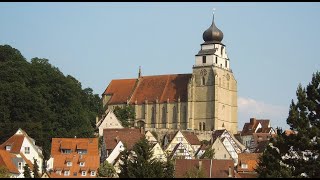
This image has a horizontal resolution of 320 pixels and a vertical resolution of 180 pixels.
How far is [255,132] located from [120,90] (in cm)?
2166

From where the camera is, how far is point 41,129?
93125mm

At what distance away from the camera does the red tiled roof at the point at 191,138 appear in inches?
4133

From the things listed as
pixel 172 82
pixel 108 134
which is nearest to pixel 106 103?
pixel 172 82

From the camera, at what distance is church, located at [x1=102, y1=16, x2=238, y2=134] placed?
396 ft

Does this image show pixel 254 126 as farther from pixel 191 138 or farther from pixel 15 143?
pixel 15 143

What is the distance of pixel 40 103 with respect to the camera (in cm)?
9969

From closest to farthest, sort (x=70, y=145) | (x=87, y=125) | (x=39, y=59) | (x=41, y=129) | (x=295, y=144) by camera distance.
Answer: (x=295, y=144) → (x=70, y=145) → (x=41, y=129) → (x=87, y=125) → (x=39, y=59)

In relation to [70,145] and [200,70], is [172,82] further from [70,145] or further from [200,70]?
[70,145]

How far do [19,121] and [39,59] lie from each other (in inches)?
753

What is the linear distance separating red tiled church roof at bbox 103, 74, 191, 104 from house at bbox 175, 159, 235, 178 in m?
49.7

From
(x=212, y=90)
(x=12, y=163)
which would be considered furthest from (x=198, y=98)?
(x=12, y=163)

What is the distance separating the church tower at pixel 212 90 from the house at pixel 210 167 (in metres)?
44.9

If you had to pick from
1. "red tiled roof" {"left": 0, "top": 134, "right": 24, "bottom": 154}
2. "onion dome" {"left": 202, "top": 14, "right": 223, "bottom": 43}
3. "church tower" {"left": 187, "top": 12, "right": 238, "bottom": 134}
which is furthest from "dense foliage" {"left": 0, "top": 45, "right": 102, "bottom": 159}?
"onion dome" {"left": 202, "top": 14, "right": 223, "bottom": 43}

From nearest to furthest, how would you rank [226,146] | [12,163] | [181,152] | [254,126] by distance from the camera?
[12,163] → [181,152] → [226,146] → [254,126]
